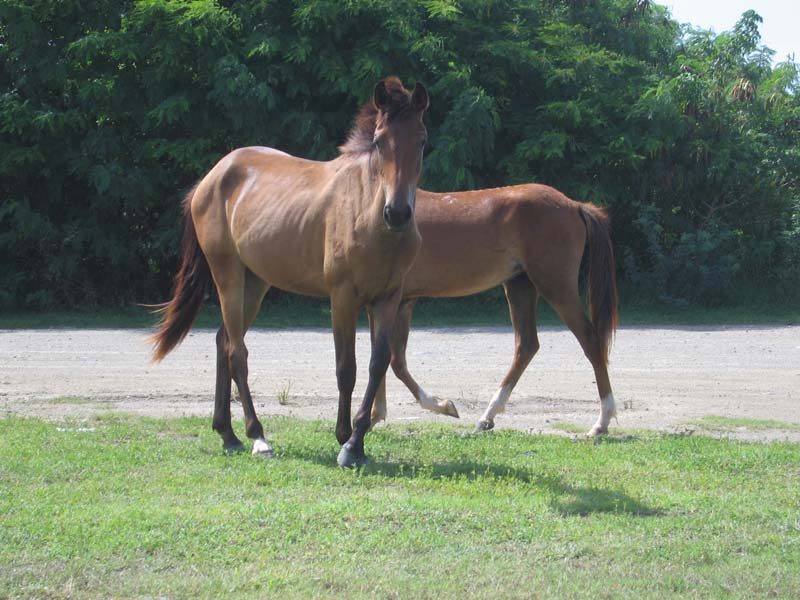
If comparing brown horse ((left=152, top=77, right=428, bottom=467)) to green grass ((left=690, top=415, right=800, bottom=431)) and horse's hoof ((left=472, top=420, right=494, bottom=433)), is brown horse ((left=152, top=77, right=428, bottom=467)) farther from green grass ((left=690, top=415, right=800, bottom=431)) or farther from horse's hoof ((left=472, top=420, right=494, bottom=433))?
green grass ((left=690, top=415, right=800, bottom=431))

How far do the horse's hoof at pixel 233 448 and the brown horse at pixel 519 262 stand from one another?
6.05 ft

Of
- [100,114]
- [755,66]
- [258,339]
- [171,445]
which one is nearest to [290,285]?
[171,445]

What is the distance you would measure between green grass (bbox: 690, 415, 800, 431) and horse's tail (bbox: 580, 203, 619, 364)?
3.32ft

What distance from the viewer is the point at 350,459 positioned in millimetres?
6504

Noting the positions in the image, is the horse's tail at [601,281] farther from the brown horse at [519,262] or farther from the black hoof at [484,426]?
the black hoof at [484,426]

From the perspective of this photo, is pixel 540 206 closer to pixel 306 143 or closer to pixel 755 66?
pixel 306 143

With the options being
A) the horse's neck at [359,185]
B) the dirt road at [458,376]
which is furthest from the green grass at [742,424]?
the horse's neck at [359,185]

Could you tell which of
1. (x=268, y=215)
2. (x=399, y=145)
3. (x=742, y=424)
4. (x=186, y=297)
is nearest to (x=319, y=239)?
(x=268, y=215)

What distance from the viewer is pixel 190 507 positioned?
17.6ft

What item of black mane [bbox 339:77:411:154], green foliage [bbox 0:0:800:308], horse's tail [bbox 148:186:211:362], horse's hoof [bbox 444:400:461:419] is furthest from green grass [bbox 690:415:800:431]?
green foliage [bbox 0:0:800:308]

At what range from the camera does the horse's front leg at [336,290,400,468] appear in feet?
21.4

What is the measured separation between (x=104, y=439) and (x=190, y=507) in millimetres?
2184

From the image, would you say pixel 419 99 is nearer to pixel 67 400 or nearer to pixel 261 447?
pixel 261 447

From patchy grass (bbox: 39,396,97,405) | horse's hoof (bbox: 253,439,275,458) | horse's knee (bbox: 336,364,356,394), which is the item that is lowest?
patchy grass (bbox: 39,396,97,405)
